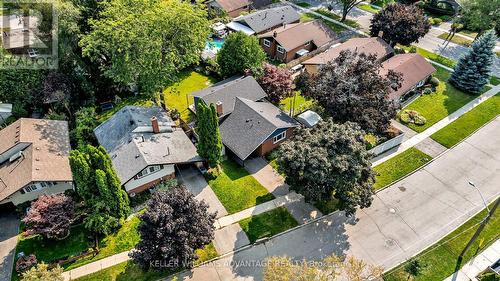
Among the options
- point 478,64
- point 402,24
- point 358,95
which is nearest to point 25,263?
point 358,95

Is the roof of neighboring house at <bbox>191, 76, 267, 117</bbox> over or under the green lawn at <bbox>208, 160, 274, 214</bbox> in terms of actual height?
over

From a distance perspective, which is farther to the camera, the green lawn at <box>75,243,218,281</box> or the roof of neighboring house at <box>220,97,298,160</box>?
the roof of neighboring house at <box>220,97,298,160</box>

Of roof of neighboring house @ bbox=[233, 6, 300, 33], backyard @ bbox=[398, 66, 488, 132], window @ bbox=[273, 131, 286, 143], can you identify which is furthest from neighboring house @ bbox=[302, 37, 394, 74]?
window @ bbox=[273, 131, 286, 143]

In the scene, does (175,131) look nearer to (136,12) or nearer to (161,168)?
(161,168)

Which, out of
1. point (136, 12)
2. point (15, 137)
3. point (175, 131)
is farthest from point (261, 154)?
point (15, 137)

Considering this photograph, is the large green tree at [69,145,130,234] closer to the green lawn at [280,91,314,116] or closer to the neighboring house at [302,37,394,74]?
the green lawn at [280,91,314,116]

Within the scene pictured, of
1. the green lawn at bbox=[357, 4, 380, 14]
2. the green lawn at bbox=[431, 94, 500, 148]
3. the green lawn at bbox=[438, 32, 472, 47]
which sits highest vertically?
the green lawn at bbox=[357, 4, 380, 14]
